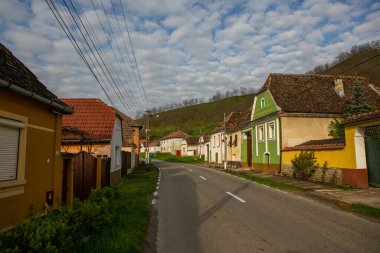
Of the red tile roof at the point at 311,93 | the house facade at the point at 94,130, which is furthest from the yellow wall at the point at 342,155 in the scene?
the house facade at the point at 94,130

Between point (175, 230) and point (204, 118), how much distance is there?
10913 cm

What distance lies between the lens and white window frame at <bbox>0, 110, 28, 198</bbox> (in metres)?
6.22

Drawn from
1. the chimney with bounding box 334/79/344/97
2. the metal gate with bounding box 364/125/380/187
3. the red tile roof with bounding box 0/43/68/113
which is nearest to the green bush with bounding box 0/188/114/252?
the red tile roof with bounding box 0/43/68/113

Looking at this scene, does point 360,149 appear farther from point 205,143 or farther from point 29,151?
point 205,143

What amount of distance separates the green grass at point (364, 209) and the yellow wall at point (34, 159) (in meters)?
8.86

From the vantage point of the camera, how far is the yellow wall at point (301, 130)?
24.8m

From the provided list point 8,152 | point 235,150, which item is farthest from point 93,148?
point 235,150

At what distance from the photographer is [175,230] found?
7.54 metres

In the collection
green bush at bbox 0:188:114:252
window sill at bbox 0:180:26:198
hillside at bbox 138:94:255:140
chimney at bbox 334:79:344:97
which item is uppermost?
hillside at bbox 138:94:255:140

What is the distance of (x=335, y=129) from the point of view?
2444 centimetres

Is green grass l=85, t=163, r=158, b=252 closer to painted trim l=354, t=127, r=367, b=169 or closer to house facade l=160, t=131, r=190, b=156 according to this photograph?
painted trim l=354, t=127, r=367, b=169

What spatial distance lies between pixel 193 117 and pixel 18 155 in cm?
11397

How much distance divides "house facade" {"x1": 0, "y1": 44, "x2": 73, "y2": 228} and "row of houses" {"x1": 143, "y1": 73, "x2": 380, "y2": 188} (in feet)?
43.1

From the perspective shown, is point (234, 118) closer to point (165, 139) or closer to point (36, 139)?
point (36, 139)
